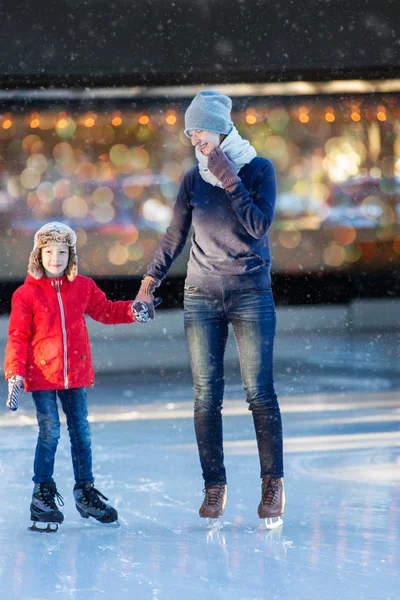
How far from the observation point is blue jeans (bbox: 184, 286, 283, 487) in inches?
141

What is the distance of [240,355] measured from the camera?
361cm

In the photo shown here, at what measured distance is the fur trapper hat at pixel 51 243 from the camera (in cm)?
365

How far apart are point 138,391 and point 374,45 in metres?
3.42

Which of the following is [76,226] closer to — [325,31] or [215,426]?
[325,31]

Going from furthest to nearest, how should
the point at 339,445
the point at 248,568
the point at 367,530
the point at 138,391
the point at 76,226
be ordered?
the point at 76,226 < the point at 138,391 < the point at 339,445 < the point at 367,530 < the point at 248,568

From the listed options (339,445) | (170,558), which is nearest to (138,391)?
(339,445)

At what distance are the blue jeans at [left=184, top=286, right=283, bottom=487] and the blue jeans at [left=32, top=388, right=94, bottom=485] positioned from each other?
37 centimetres

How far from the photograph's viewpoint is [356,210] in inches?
634

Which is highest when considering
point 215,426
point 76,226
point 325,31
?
point 325,31

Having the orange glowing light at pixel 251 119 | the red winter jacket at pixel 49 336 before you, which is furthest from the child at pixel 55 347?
the orange glowing light at pixel 251 119

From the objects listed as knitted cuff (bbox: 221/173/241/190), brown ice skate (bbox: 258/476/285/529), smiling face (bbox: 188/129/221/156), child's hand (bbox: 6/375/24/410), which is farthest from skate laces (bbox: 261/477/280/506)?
smiling face (bbox: 188/129/221/156)

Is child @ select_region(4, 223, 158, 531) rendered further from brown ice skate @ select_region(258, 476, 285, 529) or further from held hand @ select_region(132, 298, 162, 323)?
brown ice skate @ select_region(258, 476, 285, 529)

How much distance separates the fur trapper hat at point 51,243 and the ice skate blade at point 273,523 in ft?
3.18

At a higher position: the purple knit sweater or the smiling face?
the smiling face
